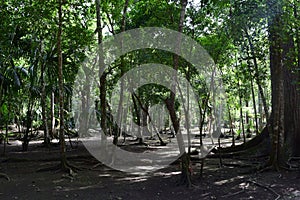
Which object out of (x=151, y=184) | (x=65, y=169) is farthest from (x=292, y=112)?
(x=65, y=169)

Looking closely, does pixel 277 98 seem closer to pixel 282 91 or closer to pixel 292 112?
pixel 282 91

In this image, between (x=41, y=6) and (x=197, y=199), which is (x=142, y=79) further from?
(x=197, y=199)

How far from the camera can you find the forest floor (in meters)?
8.06

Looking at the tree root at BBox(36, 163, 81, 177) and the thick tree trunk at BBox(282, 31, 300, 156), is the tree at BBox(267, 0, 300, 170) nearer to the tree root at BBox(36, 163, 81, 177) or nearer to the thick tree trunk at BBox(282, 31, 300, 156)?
the thick tree trunk at BBox(282, 31, 300, 156)

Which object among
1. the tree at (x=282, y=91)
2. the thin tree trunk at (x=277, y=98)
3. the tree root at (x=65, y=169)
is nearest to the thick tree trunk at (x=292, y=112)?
the tree at (x=282, y=91)

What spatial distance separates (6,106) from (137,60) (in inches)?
393

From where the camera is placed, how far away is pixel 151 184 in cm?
947

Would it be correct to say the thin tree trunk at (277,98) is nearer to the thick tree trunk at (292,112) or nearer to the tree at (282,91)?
the tree at (282,91)

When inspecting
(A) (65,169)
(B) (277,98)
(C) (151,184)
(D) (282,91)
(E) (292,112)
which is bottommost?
(C) (151,184)

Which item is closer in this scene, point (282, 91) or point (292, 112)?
point (282, 91)

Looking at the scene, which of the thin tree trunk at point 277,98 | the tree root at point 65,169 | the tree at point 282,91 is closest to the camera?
the tree at point 282,91

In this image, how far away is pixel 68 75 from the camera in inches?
647

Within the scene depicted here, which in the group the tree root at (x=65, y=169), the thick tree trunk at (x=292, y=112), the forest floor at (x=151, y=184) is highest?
the thick tree trunk at (x=292, y=112)

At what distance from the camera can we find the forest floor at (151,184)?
806 centimetres
